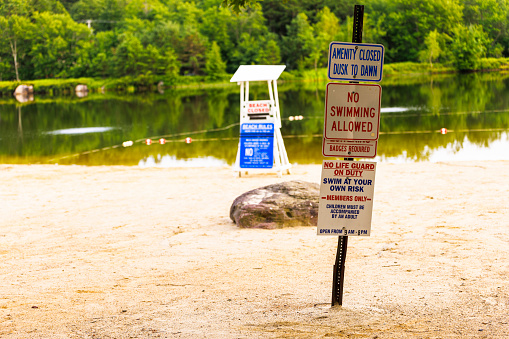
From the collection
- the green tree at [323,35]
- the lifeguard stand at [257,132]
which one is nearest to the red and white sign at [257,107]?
the lifeguard stand at [257,132]

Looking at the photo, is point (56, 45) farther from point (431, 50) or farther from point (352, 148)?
point (352, 148)

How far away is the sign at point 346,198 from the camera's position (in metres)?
4.43

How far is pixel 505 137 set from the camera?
21.6 m

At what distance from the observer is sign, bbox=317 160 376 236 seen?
4.43 metres

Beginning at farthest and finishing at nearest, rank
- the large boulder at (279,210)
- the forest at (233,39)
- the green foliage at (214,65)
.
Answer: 1. the forest at (233,39)
2. the green foliage at (214,65)
3. the large boulder at (279,210)

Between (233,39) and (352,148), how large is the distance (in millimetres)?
88998

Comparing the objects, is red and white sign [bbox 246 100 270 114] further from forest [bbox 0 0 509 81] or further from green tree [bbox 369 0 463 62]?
green tree [bbox 369 0 463 62]

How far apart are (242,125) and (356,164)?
8894mm

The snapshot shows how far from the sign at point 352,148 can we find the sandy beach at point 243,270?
1.18 metres

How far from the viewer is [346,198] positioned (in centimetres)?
447

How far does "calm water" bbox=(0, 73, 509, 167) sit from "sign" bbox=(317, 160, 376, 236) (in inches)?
534

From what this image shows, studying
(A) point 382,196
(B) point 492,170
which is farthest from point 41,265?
(B) point 492,170

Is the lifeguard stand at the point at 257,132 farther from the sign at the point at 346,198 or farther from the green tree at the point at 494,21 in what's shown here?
the green tree at the point at 494,21

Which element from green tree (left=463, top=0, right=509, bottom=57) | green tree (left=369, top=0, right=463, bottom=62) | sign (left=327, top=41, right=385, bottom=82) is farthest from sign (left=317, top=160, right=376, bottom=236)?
Answer: green tree (left=369, top=0, right=463, bottom=62)
